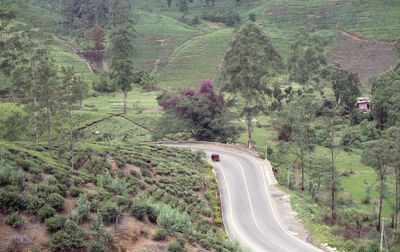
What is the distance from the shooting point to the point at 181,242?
14.0m

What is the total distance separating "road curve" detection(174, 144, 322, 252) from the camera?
22422 millimetres

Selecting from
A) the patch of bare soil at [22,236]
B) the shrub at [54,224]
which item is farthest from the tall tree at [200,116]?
the patch of bare soil at [22,236]

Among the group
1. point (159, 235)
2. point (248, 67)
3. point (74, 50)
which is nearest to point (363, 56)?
point (248, 67)

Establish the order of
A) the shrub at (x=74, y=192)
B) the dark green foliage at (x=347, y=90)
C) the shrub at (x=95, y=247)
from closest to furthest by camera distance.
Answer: the shrub at (x=95, y=247) < the shrub at (x=74, y=192) < the dark green foliage at (x=347, y=90)

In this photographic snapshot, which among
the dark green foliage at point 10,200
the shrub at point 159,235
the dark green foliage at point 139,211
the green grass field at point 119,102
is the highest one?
the dark green foliage at point 10,200

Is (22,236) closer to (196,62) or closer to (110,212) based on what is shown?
(110,212)

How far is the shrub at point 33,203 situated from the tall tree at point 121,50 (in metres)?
44.9

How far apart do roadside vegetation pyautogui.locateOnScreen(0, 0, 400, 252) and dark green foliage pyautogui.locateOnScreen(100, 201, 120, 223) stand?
0.16 ft

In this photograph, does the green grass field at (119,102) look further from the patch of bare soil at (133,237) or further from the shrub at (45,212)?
the shrub at (45,212)

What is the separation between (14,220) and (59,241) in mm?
1480

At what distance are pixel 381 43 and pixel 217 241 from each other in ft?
284

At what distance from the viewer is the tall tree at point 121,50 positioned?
2272 inches

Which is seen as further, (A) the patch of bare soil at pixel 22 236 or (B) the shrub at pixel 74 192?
(B) the shrub at pixel 74 192

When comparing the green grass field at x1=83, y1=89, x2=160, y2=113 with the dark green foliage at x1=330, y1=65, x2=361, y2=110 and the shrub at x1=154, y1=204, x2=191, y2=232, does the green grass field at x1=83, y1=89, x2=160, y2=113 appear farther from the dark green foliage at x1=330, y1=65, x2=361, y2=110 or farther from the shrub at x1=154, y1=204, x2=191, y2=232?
the shrub at x1=154, y1=204, x2=191, y2=232
